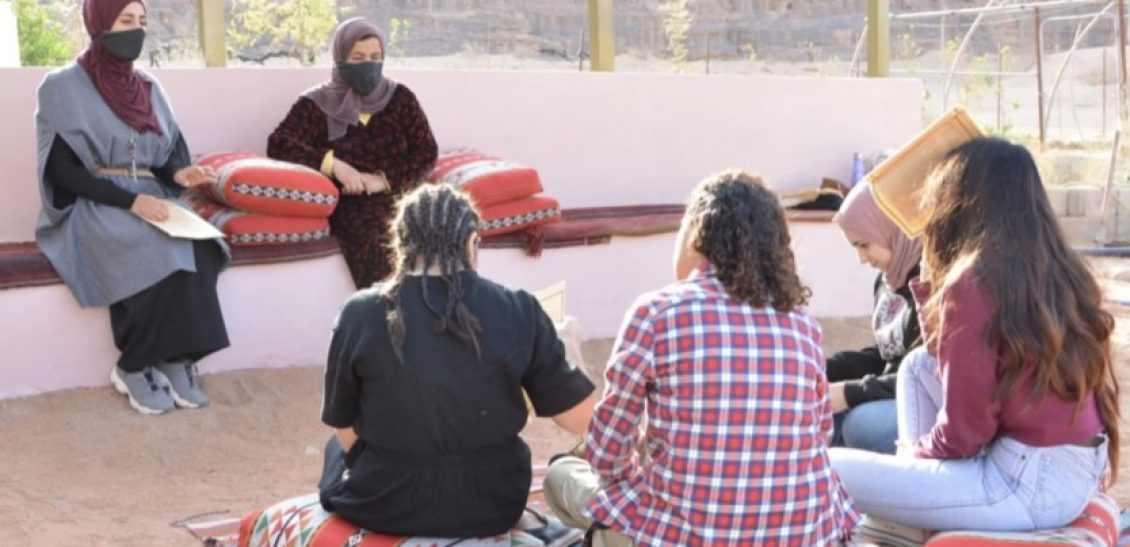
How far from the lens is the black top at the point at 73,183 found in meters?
5.16

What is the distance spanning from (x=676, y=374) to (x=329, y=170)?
337 centimetres

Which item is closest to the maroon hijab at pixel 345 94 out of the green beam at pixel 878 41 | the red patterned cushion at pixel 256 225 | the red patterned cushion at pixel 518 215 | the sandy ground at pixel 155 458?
the red patterned cushion at pixel 256 225

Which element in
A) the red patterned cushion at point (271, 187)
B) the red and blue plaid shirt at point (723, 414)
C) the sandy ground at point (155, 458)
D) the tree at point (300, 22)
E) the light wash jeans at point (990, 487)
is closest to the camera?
the red and blue plaid shirt at point (723, 414)

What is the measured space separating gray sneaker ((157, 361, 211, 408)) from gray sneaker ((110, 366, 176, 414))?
0.13ft

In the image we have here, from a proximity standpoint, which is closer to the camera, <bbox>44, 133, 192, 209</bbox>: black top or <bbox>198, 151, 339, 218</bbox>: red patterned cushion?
<bbox>44, 133, 192, 209</bbox>: black top

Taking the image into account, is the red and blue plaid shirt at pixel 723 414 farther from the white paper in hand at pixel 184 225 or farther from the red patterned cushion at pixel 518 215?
the red patterned cushion at pixel 518 215

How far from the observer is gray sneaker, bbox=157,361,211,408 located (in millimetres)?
5348

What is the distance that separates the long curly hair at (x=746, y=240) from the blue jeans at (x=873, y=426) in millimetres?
925

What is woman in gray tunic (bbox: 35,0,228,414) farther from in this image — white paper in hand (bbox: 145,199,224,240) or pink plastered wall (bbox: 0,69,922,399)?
Answer: pink plastered wall (bbox: 0,69,922,399)

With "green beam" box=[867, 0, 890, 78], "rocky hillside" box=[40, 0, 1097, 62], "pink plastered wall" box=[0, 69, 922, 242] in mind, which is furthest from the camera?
"rocky hillside" box=[40, 0, 1097, 62]

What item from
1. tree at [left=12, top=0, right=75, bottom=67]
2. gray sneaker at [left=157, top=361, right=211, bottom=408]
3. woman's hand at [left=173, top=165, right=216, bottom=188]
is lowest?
gray sneaker at [left=157, top=361, right=211, bottom=408]

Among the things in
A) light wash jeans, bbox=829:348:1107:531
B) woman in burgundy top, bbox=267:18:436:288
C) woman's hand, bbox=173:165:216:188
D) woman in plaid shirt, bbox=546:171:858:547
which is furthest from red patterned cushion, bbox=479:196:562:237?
woman in plaid shirt, bbox=546:171:858:547

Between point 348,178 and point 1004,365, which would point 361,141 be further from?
point 1004,365

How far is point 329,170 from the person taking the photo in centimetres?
594
